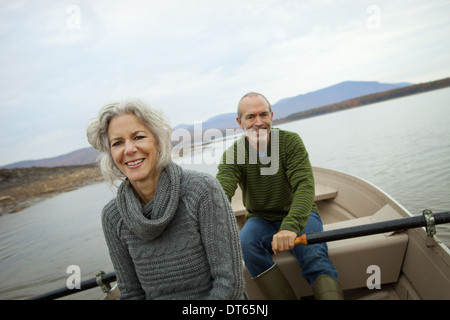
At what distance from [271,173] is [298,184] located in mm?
225

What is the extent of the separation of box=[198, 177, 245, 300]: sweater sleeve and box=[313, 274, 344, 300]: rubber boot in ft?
1.86

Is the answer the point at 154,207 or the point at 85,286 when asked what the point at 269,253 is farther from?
the point at 85,286

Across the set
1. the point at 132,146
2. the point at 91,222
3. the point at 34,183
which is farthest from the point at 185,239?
the point at 34,183

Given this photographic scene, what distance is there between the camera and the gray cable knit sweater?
4.62 ft

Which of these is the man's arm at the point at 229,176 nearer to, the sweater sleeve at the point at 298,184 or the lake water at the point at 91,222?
the sweater sleeve at the point at 298,184

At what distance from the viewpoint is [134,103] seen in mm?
1454

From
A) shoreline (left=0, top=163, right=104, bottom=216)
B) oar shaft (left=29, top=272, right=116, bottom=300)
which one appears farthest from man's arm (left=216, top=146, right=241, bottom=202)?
shoreline (left=0, top=163, right=104, bottom=216)

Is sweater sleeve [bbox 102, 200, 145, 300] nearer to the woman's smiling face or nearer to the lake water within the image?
the woman's smiling face

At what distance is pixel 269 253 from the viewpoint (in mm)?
2014

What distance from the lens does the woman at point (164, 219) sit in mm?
1416

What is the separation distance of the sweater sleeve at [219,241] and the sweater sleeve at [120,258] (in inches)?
17.4
